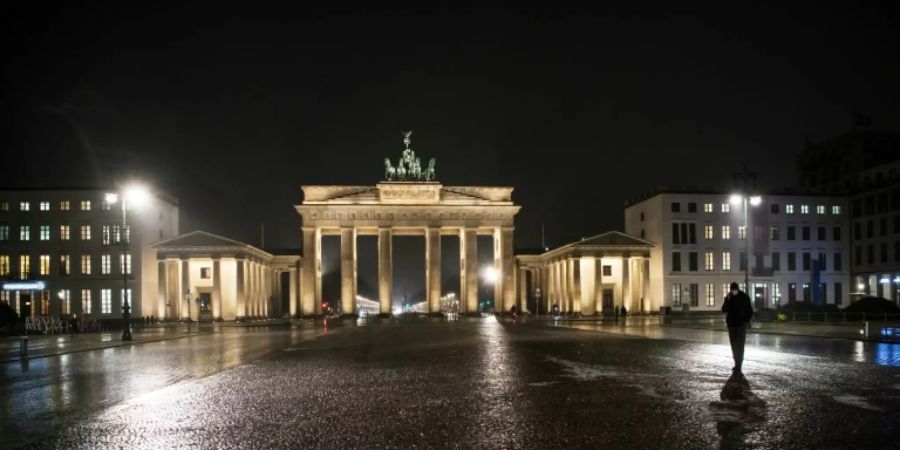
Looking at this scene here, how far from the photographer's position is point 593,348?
99.9ft

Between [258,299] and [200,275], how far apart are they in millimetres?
7214

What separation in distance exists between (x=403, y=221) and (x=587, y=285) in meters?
23.2

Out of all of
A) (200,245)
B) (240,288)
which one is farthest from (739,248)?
(200,245)

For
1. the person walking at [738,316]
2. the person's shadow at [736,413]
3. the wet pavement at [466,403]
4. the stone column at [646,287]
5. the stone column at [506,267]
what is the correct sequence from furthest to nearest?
the stone column at [506,267] < the stone column at [646,287] < the person walking at [738,316] < the wet pavement at [466,403] < the person's shadow at [736,413]

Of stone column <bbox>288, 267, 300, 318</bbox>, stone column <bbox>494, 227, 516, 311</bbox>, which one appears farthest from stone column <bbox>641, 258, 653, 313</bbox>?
stone column <bbox>288, 267, 300, 318</bbox>

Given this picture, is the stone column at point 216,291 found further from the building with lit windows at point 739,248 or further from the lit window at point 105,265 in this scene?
the building with lit windows at point 739,248

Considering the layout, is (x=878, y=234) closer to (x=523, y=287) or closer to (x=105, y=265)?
(x=523, y=287)

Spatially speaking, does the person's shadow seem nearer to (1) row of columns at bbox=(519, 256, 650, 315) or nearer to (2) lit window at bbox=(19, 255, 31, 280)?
(1) row of columns at bbox=(519, 256, 650, 315)

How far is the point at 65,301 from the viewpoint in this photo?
8788 centimetres

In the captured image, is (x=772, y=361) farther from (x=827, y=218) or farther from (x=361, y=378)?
(x=827, y=218)

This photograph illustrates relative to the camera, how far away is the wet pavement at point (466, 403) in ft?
37.4

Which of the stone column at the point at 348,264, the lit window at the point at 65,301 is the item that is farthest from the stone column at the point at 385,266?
the lit window at the point at 65,301

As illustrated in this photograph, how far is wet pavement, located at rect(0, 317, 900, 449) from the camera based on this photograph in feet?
37.4

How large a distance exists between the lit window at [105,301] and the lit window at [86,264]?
2556 mm
